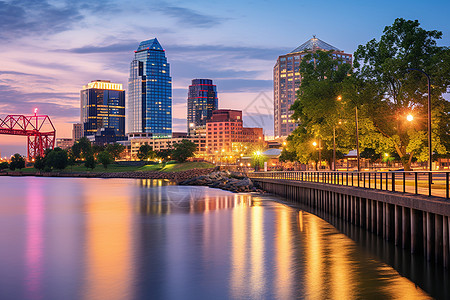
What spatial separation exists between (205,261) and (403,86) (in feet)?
113

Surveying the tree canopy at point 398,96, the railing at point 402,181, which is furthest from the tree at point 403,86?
the railing at point 402,181

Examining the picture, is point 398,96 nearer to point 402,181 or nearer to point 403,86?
point 403,86

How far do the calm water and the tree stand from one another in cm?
1489

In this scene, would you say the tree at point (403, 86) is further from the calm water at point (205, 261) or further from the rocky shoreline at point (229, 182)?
the rocky shoreline at point (229, 182)

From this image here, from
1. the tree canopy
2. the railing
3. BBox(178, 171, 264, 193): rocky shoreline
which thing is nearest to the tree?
the tree canopy

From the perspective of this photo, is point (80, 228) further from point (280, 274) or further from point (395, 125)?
point (395, 125)

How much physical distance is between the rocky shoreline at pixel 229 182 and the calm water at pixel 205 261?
42753mm

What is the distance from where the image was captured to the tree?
168ft

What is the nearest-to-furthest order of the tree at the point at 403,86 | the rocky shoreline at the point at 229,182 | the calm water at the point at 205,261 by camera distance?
the calm water at the point at 205,261, the tree at the point at 403,86, the rocky shoreline at the point at 229,182

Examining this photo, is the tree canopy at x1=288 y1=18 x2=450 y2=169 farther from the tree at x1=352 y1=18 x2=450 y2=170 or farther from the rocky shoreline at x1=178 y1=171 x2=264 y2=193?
the rocky shoreline at x1=178 y1=171 x2=264 y2=193

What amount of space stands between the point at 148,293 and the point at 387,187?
61.5ft

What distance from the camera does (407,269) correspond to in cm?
2520

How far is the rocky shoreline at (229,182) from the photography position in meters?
95.9

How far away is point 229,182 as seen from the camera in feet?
346
